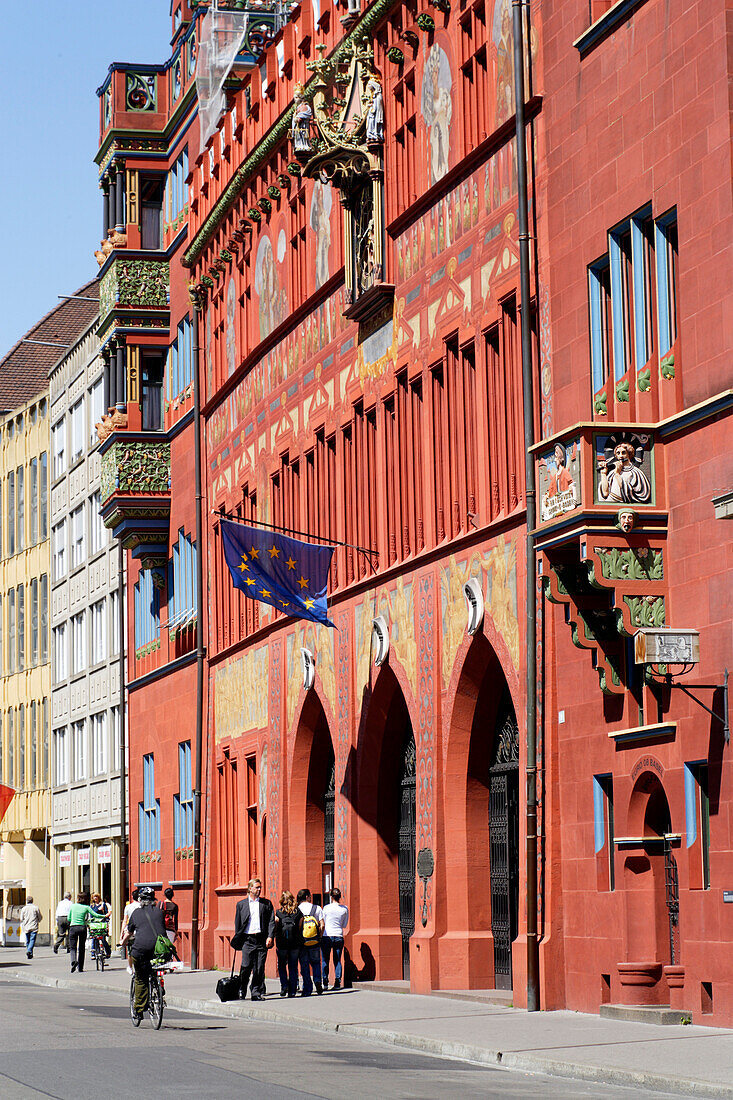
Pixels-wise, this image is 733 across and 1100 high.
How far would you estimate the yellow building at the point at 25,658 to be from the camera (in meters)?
72.8

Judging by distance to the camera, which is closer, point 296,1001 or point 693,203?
point 693,203

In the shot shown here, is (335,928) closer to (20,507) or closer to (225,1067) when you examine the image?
(225,1067)

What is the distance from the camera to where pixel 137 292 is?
51.1 m

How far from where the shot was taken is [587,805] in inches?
939

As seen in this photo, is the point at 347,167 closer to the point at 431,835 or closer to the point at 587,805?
the point at 431,835

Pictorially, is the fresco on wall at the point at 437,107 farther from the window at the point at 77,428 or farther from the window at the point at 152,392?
the window at the point at 77,428

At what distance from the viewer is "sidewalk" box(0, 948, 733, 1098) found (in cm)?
1634

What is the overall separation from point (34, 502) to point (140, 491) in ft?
85.5

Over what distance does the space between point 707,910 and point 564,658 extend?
489 cm

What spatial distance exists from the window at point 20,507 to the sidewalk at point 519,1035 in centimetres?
4582

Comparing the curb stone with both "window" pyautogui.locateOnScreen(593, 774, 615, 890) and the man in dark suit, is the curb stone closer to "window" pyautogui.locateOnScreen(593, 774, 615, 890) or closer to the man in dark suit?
the man in dark suit

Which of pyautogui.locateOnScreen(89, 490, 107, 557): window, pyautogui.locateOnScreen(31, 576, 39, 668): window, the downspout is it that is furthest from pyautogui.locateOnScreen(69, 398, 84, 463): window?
the downspout

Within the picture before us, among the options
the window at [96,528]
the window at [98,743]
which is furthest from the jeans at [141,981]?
the window at [96,528]

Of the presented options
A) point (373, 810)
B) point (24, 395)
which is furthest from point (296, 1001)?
point (24, 395)
